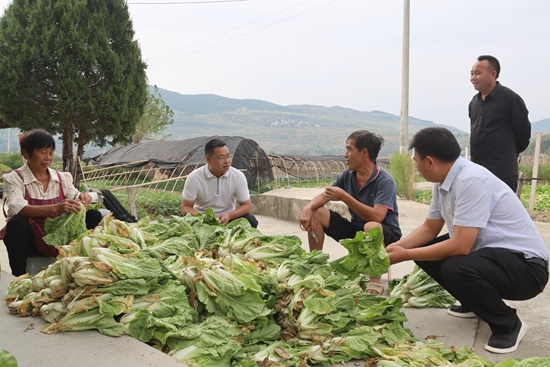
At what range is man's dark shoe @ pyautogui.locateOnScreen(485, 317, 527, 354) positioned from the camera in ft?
9.23

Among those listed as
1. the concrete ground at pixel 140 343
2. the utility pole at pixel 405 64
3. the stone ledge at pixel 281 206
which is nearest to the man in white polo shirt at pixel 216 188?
the concrete ground at pixel 140 343

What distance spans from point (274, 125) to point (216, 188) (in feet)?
488

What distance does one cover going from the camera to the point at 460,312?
341cm

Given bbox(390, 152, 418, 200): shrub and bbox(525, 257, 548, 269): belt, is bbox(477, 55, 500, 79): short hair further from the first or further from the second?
bbox(390, 152, 418, 200): shrub

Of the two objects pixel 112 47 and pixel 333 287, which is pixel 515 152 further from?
pixel 112 47

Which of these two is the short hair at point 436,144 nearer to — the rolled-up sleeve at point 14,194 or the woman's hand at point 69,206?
the woman's hand at point 69,206

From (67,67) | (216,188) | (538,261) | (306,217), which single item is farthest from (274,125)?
(538,261)

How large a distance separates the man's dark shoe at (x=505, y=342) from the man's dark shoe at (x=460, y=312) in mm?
464

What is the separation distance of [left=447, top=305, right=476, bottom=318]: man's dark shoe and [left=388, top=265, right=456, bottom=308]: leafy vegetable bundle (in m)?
0.13

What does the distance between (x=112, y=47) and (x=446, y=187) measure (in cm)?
1098

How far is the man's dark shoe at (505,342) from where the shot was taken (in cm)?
281

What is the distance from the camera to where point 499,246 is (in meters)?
2.89

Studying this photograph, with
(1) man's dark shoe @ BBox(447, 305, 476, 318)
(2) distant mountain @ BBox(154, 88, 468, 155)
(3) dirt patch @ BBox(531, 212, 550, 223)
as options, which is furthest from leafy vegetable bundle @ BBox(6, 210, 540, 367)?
(2) distant mountain @ BBox(154, 88, 468, 155)

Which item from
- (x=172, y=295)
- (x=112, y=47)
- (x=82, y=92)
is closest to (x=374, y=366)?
(x=172, y=295)
